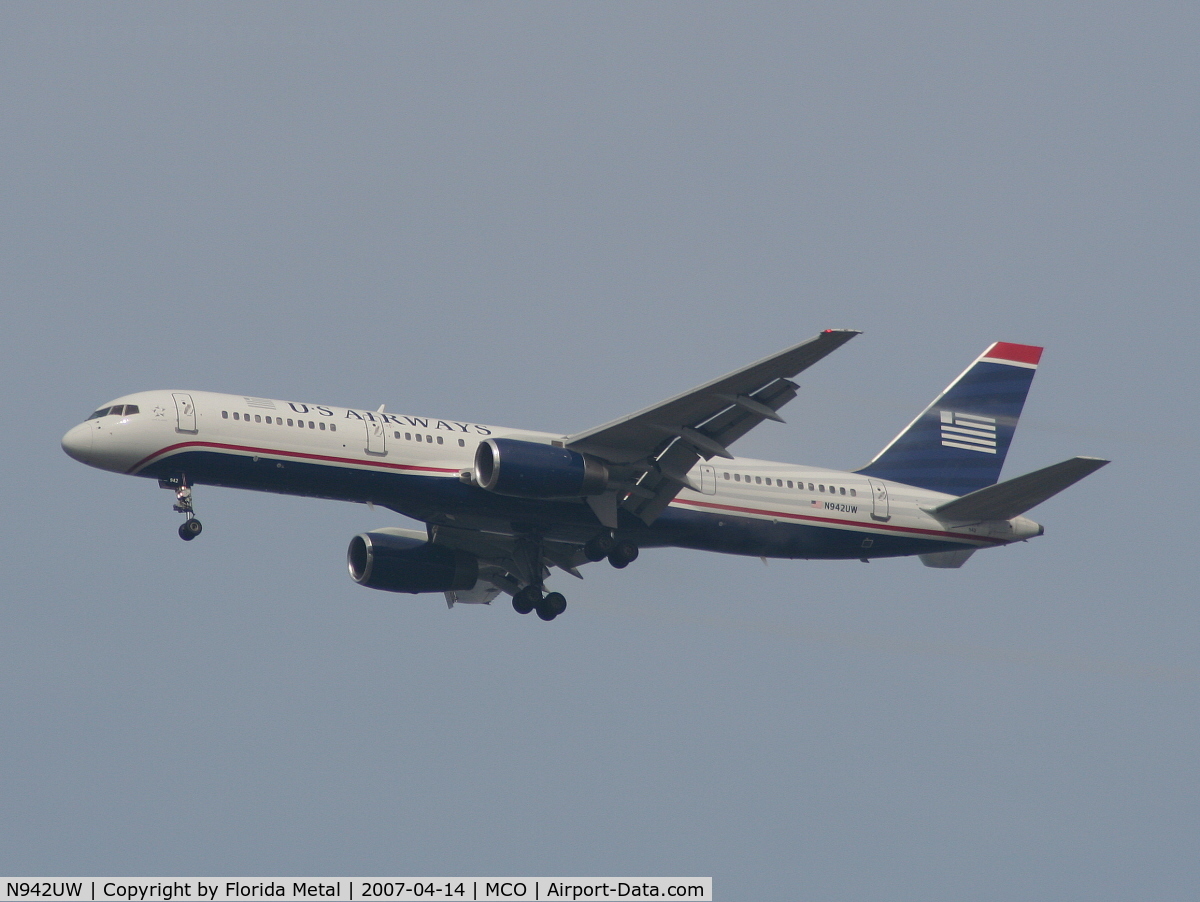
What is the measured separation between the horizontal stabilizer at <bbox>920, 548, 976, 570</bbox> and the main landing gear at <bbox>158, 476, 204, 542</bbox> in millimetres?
20964

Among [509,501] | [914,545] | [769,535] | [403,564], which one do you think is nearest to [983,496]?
[914,545]

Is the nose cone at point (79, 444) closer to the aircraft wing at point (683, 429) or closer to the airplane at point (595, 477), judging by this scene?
the airplane at point (595, 477)

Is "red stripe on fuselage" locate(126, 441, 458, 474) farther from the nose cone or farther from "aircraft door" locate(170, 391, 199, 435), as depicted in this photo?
the nose cone

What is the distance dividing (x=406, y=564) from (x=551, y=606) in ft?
14.6

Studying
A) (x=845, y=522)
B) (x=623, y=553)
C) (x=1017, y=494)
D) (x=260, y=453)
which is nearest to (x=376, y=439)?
(x=260, y=453)

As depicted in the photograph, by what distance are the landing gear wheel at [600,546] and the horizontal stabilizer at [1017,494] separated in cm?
972

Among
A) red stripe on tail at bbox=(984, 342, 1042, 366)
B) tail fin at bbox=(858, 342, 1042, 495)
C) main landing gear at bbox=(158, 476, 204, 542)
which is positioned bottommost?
main landing gear at bbox=(158, 476, 204, 542)

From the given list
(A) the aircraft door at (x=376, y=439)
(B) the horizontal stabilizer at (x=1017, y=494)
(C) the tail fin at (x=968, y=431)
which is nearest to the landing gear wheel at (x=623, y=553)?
(A) the aircraft door at (x=376, y=439)

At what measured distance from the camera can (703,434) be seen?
42.8 m

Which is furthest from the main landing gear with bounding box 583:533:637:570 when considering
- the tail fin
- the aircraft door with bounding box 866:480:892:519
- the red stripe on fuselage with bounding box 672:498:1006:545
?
the tail fin

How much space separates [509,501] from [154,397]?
30.8 feet

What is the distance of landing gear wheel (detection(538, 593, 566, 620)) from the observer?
158 ft

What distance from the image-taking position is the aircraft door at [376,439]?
140 ft

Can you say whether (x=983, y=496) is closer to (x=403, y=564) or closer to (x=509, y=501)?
(x=509, y=501)
